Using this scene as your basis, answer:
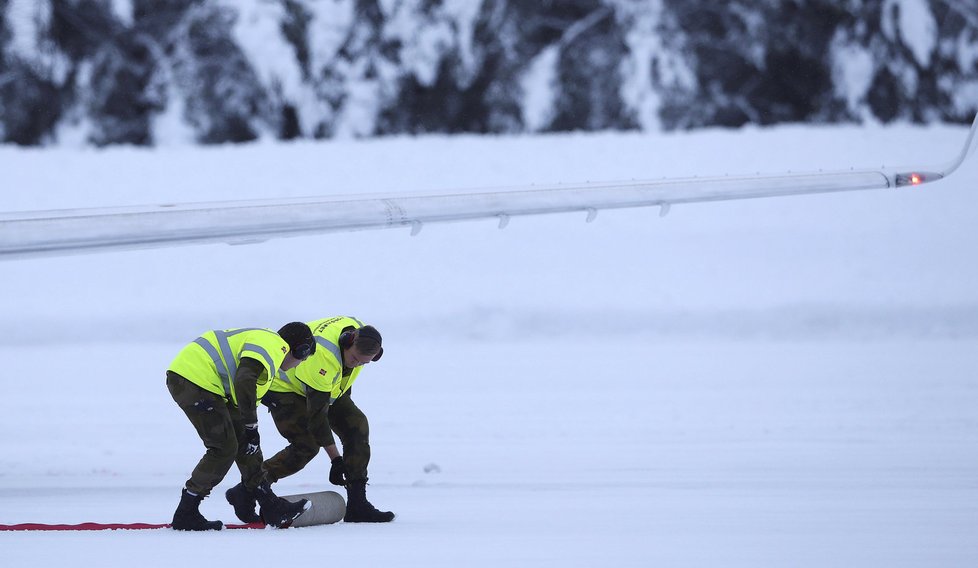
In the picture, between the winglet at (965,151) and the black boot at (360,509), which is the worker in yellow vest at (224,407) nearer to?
the black boot at (360,509)

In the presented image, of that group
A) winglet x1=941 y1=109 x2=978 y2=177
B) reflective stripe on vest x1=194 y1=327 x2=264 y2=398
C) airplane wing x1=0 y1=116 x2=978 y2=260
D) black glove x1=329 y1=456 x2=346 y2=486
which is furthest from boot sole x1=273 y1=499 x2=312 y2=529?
winglet x1=941 y1=109 x2=978 y2=177

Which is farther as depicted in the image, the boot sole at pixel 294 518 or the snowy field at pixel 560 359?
the boot sole at pixel 294 518

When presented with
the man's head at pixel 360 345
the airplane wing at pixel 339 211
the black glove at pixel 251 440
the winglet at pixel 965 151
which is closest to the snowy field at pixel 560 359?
the black glove at pixel 251 440

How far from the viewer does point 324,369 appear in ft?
19.7

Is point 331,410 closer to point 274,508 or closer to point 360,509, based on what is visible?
point 360,509

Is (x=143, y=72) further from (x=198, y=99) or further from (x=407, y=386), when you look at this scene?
(x=407, y=386)

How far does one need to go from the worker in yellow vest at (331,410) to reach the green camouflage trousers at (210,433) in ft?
0.74

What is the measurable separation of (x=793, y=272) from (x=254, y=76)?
9.25 metres

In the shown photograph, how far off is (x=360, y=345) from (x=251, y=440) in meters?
0.62

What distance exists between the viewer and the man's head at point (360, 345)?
19.4 feet

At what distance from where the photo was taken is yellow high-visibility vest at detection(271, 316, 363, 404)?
6023mm

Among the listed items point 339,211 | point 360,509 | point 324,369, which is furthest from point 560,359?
point 324,369

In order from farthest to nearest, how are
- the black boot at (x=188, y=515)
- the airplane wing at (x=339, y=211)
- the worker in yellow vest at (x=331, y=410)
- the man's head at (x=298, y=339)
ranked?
the worker in yellow vest at (x=331, y=410) → the airplane wing at (x=339, y=211) → the man's head at (x=298, y=339) → the black boot at (x=188, y=515)

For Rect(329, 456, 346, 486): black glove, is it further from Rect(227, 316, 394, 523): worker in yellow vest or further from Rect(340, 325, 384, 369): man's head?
Rect(340, 325, 384, 369): man's head
